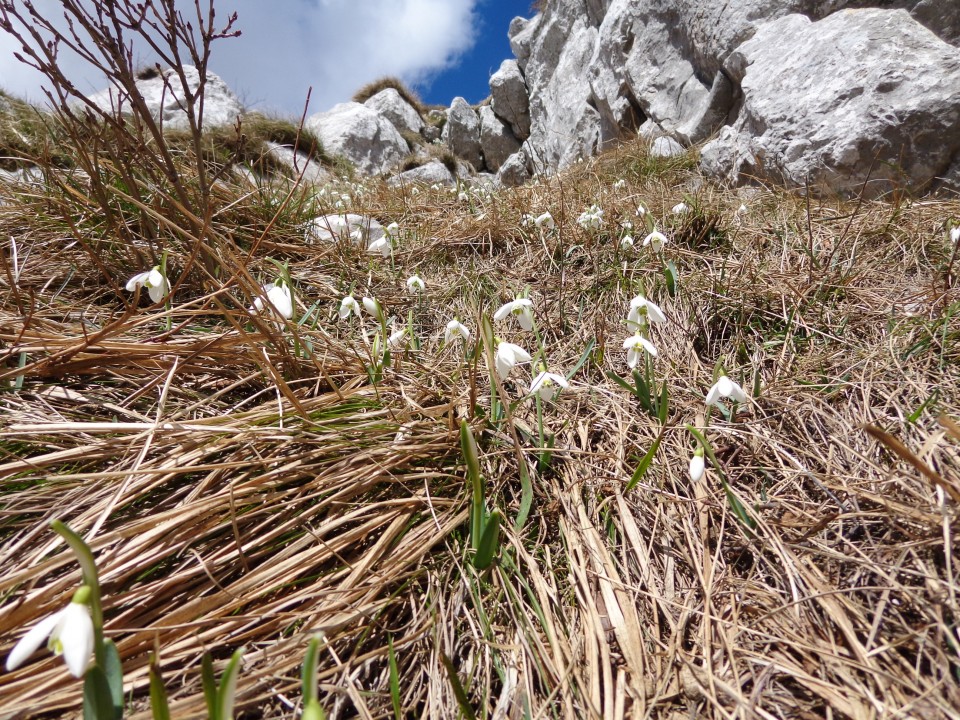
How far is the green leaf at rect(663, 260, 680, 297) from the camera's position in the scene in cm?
187

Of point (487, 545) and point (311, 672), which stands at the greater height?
point (311, 672)

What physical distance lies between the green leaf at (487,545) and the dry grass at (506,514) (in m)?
0.05

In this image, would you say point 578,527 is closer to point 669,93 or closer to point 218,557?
point 218,557

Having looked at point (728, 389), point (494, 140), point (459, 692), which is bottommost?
point (459, 692)

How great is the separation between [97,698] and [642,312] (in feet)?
4.81

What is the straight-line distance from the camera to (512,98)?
10.9 meters

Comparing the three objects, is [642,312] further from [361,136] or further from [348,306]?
[361,136]

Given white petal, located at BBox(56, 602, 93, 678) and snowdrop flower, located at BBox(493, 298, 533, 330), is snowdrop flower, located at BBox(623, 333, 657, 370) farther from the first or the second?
white petal, located at BBox(56, 602, 93, 678)

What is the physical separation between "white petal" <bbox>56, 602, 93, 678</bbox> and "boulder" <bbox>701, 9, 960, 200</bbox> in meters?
3.20

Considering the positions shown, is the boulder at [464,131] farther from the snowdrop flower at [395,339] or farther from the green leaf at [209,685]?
the green leaf at [209,685]

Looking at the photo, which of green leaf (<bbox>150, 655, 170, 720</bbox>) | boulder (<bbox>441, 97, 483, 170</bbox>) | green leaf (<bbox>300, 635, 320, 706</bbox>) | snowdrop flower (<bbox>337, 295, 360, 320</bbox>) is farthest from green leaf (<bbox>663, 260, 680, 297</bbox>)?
boulder (<bbox>441, 97, 483, 170</bbox>)

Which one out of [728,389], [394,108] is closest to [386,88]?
[394,108]

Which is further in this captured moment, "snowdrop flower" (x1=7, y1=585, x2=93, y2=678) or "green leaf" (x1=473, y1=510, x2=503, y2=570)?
"green leaf" (x1=473, y1=510, x2=503, y2=570)

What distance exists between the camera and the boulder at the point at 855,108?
9.30 feet
